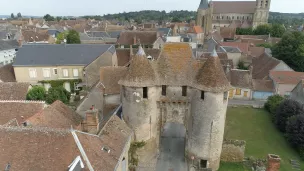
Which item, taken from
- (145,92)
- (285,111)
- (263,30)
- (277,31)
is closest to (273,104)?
(285,111)

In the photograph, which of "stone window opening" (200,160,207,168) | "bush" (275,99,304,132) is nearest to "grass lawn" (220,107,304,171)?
"bush" (275,99,304,132)

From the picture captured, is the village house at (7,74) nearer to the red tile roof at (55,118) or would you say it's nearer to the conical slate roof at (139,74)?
the red tile roof at (55,118)

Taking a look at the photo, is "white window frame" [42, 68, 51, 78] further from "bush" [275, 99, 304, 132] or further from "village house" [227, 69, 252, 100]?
"bush" [275, 99, 304, 132]

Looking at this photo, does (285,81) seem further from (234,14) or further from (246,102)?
(234,14)

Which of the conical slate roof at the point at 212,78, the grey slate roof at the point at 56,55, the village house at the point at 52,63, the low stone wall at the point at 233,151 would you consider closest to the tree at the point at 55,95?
the village house at the point at 52,63

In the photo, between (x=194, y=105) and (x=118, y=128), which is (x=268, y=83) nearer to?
(x=194, y=105)

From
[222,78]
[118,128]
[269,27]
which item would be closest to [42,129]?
[118,128]

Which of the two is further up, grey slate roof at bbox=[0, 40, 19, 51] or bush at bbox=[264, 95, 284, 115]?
grey slate roof at bbox=[0, 40, 19, 51]
